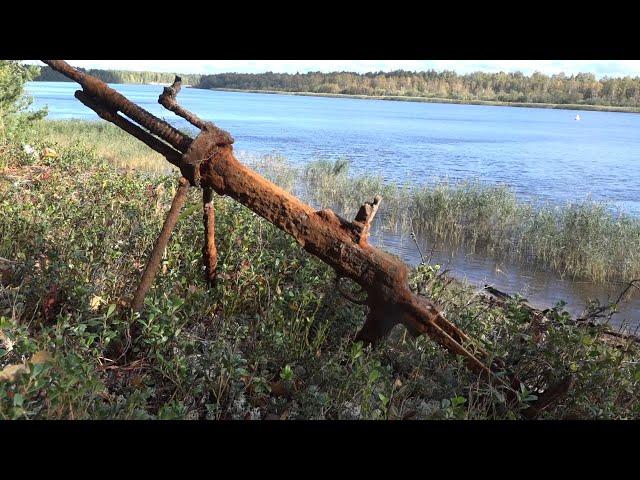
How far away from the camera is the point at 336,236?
12.2 ft

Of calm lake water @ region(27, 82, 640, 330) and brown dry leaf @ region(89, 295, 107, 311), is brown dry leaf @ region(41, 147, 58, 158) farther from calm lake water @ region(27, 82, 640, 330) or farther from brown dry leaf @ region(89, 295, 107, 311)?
brown dry leaf @ region(89, 295, 107, 311)

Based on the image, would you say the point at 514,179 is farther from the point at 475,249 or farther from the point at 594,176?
the point at 475,249

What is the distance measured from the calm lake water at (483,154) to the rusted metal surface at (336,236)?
56.9 inches

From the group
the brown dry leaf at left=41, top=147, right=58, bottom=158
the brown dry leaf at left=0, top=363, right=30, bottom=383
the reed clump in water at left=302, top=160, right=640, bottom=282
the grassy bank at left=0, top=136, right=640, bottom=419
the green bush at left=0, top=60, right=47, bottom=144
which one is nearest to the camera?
→ the brown dry leaf at left=0, top=363, right=30, bottom=383

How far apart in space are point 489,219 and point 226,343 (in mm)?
9948

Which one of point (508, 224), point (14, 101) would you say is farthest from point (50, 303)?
point (508, 224)

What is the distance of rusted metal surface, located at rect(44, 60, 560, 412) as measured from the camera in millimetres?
3689

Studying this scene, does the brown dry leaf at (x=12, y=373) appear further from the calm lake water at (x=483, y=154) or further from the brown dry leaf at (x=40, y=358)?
the calm lake water at (x=483, y=154)

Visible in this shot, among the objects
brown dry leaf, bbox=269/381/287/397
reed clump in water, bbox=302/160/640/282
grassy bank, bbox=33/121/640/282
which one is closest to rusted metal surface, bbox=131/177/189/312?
brown dry leaf, bbox=269/381/287/397

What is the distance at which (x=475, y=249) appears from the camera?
39.8 ft

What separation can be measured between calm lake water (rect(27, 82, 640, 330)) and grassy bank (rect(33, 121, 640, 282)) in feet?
1.73

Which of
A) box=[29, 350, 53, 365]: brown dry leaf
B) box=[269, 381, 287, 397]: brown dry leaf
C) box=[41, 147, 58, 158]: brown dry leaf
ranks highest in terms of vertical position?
box=[41, 147, 58, 158]: brown dry leaf

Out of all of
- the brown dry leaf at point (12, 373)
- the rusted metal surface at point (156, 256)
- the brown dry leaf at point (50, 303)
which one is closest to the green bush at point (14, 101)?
the brown dry leaf at point (50, 303)

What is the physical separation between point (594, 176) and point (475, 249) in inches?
350
